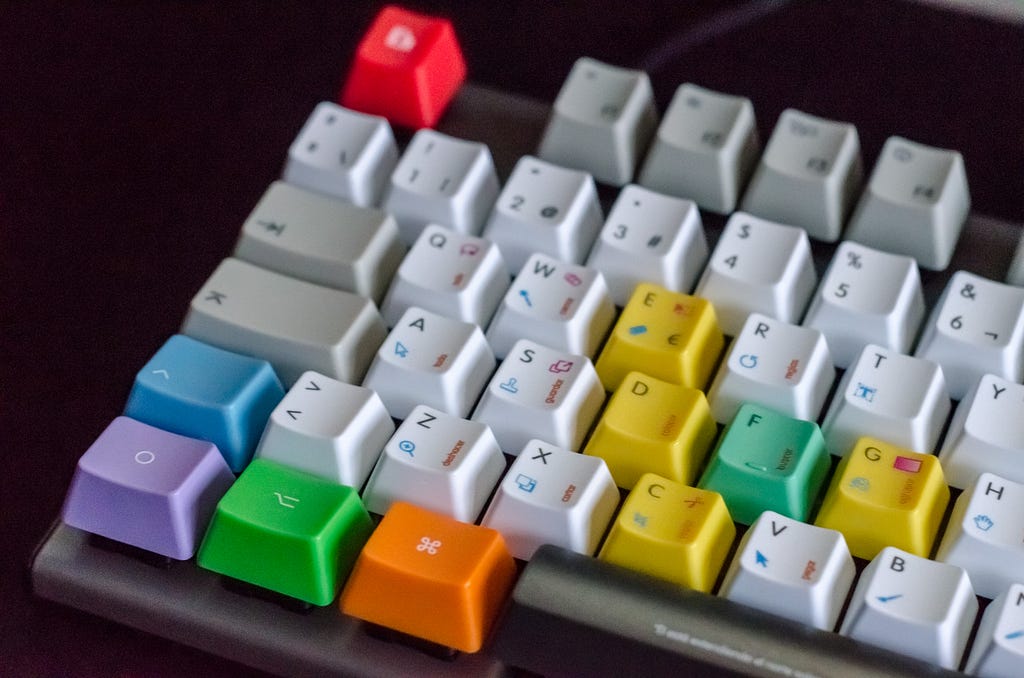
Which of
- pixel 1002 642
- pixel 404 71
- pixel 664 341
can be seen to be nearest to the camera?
pixel 1002 642

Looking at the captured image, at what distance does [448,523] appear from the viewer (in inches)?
21.0

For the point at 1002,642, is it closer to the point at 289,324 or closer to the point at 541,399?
the point at 541,399

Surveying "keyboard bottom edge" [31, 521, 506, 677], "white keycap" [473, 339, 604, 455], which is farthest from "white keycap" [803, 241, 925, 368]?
"keyboard bottom edge" [31, 521, 506, 677]

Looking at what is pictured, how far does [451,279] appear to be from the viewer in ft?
2.04

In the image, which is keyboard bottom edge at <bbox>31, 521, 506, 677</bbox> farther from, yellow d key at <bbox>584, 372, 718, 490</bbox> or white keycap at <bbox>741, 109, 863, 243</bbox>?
white keycap at <bbox>741, 109, 863, 243</bbox>

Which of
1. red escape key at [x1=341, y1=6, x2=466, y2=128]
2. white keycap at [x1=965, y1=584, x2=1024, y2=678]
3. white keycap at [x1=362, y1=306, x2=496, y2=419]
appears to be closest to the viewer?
white keycap at [x1=965, y1=584, x2=1024, y2=678]

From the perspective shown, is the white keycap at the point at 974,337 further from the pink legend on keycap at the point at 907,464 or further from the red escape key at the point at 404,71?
the red escape key at the point at 404,71

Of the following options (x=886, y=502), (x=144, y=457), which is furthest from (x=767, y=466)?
(x=144, y=457)

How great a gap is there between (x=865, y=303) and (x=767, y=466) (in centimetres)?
10

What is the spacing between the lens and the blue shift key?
0.57 meters

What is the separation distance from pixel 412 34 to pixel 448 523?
300 mm

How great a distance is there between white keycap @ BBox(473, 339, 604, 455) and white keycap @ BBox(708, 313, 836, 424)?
56mm

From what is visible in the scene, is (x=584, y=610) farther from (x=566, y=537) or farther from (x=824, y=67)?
(x=824, y=67)

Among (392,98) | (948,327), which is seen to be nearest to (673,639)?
(948,327)
